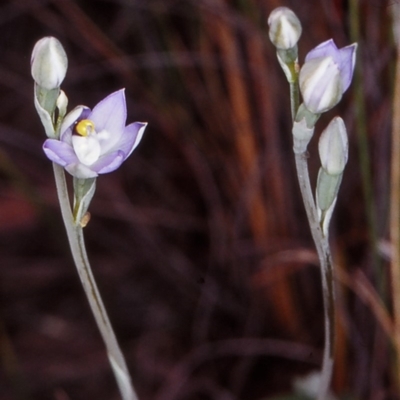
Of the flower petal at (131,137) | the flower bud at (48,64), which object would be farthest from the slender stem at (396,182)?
the flower bud at (48,64)

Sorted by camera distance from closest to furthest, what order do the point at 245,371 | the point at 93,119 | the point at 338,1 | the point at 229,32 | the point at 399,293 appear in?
the point at 93,119 < the point at 399,293 < the point at 338,1 < the point at 229,32 < the point at 245,371

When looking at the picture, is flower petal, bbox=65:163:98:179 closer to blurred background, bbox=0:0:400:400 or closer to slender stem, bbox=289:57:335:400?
slender stem, bbox=289:57:335:400

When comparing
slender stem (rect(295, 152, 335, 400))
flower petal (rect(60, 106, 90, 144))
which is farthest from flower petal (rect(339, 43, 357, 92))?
flower petal (rect(60, 106, 90, 144))

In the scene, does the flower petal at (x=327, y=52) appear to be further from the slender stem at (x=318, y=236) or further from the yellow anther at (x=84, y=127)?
the yellow anther at (x=84, y=127)

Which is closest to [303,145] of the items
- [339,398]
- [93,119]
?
[93,119]

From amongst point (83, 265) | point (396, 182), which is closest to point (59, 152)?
point (83, 265)

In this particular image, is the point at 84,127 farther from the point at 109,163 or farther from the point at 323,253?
the point at 323,253

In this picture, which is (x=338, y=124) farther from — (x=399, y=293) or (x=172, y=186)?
(x=172, y=186)
